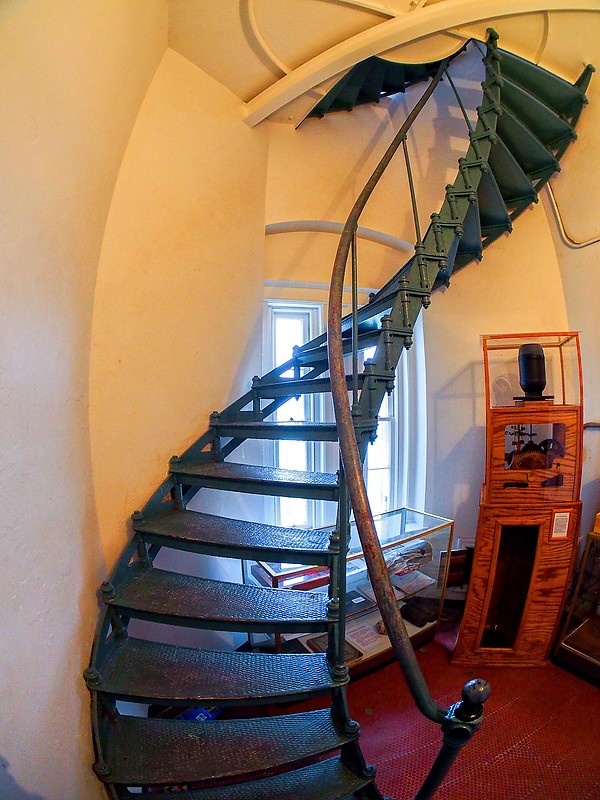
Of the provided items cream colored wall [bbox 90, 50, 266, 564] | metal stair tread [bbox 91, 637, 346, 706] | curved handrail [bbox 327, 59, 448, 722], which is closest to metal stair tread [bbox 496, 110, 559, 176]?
cream colored wall [bbox 90, 50, 266, 564]

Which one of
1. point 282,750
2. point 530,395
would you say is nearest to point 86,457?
point 282,750

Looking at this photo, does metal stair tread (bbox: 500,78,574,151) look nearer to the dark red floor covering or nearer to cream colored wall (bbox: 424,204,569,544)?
cream colored wall (bbox: 424,204,569,544)

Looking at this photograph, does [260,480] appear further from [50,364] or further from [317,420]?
[317,420]

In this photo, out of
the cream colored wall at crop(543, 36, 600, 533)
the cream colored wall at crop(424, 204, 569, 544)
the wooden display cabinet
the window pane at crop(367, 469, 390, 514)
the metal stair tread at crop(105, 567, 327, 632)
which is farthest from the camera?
the window pane at crop(367, 469, 390, 514)

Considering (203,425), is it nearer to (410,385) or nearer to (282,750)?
(282,750)

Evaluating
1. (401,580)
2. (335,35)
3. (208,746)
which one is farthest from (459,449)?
(335,35)

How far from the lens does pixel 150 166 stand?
1692mm

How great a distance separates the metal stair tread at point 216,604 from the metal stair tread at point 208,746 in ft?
1.05

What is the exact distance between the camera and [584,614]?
7.26 ft

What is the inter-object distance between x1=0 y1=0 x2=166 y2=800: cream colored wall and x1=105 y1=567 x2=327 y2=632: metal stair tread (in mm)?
162

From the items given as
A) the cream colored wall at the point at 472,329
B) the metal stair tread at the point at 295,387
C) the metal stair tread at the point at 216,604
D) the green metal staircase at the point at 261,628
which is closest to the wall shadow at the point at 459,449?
the cream colored wall at the point at 472,329

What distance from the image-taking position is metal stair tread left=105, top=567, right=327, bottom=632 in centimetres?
123

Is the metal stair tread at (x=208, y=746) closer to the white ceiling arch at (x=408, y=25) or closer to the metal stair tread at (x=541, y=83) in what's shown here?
the white ceiling arch at (x=408, y=25)

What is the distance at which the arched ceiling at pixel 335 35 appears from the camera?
1639mm
